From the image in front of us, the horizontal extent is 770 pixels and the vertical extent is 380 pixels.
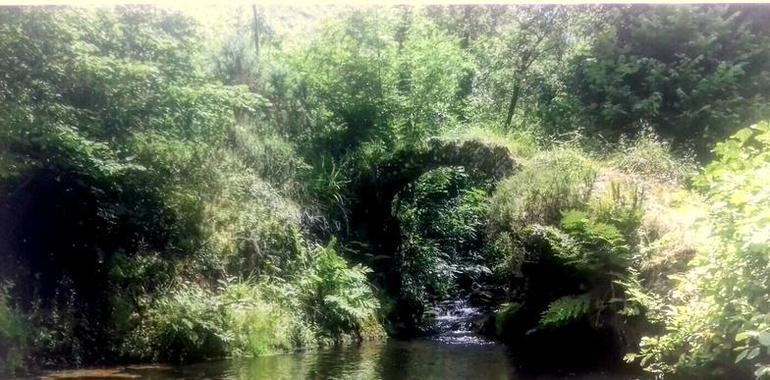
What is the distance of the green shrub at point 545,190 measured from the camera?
34.6 ft

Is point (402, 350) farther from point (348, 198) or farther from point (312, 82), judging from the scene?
point (312, 82)

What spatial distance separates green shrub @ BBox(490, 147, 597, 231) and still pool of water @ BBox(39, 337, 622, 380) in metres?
2.11

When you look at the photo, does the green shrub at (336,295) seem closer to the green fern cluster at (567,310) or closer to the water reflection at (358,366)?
the water reflection at (358,366)

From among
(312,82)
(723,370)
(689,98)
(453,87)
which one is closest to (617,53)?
(689,98)

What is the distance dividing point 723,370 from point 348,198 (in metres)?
8.89

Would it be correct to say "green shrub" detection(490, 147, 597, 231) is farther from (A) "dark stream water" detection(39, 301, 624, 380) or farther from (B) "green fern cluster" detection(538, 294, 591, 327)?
(A) "dark stream water" detection(39, 301, 624, 380)

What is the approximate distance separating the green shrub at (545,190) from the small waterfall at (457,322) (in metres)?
2.04

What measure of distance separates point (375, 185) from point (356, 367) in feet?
19.2

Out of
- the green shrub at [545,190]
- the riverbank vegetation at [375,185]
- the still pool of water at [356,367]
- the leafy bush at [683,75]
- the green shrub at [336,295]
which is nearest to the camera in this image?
the still pool of water at [356,367]

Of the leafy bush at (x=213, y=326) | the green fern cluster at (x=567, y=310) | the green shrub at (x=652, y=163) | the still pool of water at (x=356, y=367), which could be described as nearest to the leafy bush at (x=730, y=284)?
the still pool of water at (x=356, y=367)

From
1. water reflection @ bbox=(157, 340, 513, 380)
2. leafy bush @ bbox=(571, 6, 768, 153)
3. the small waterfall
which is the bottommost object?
water reflection @ bbox=(157, 340, 513, 380)

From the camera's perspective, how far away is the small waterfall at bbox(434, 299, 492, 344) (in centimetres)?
1244

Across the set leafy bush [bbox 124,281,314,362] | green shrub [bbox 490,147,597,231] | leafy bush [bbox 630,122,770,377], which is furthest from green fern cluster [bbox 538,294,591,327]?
leafy bush [bbox 124,281,314,362]

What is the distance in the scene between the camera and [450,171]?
49.0ft
